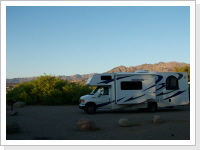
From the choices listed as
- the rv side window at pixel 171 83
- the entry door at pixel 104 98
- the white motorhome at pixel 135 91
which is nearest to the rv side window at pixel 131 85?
the white motorhome at pixel 135 91

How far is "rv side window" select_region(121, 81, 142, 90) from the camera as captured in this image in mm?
17344

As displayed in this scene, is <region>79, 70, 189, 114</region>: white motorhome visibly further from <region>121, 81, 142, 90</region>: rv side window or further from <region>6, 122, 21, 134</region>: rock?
<region>6, 122, 21, 134</region>: rock

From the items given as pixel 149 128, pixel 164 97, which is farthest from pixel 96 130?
pixel 164 97

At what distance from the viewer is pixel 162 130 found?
10.3 m

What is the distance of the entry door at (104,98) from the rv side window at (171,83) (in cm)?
447

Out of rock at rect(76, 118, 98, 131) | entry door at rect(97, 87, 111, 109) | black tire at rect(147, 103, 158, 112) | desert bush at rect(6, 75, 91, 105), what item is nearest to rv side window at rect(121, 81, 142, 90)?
entry door at rect(97, 87, 111, 109)

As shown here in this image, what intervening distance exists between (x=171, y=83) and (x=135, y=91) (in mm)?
2934

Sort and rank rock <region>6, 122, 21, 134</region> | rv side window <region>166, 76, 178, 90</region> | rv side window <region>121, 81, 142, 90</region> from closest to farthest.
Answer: rock <region>6, 122, 21, 134</region> < rv side window <region>121, 81, 142, 90</region> < rv side window <region>166, 76, 178, 90</region>

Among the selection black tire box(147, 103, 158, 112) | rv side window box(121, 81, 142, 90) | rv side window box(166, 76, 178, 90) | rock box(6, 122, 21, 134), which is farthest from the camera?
rv side window box(166, 76, 178, 90)

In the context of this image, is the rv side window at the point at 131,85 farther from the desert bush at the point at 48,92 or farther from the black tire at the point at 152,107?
the desert bush at the point at 48,92

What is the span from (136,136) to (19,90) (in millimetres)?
20898

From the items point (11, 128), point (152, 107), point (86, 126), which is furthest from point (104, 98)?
point (11, 128)

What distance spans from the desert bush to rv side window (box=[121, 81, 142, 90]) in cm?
984

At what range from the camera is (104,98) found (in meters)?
17.2
